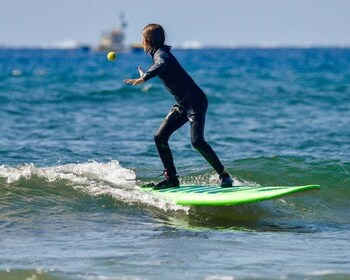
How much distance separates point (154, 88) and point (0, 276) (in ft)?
84.2

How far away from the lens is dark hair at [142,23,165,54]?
9.39m

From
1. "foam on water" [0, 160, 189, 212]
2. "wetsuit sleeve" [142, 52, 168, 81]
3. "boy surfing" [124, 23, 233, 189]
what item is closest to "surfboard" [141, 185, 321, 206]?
"foam on water" [0, 160, 189, 212]

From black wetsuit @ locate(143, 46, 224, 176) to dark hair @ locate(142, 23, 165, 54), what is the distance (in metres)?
0.05

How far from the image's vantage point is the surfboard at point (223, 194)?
9023 mm

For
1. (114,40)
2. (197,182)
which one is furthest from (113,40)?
(197,182)

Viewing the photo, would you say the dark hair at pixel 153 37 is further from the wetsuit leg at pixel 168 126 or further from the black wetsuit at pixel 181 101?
the wetsuit leg at pixel 168 126

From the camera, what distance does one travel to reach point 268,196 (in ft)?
29.7

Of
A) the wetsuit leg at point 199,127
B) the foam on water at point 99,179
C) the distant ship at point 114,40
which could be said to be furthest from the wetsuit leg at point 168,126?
the distant ship at point 114,40

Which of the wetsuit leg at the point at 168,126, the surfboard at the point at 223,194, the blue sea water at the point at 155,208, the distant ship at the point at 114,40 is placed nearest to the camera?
the blue sea water at the point at 155,208

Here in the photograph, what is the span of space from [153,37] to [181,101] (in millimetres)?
698

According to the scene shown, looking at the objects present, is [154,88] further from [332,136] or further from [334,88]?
[332,136]

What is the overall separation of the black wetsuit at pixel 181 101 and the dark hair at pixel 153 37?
5 cm

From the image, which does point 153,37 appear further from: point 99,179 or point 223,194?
point 99,179

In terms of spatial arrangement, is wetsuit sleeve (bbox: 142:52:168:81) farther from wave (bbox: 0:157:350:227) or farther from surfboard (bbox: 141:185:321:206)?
wave (bbox: 0:157:350:227)
